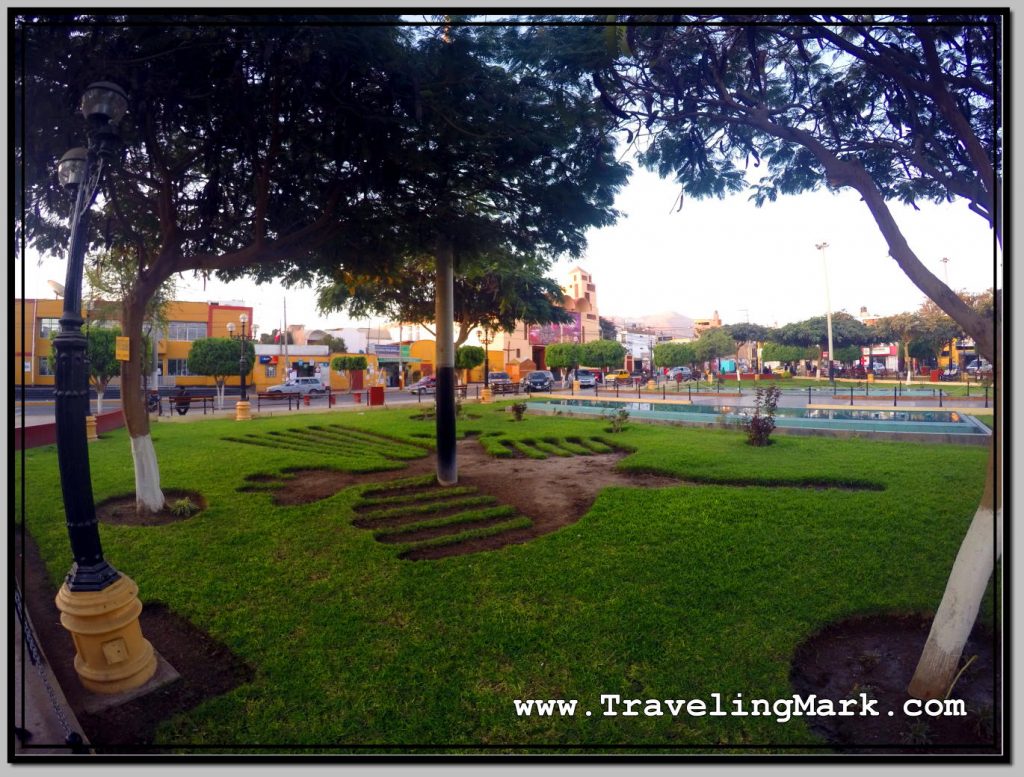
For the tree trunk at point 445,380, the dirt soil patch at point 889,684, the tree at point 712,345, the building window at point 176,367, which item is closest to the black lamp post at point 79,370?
the dirt soil patch at point 889,684

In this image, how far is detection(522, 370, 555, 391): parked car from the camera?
90.5 feet

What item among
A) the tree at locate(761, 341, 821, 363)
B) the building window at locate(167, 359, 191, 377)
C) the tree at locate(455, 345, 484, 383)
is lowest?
the building window at locate(167, 359, 191, 377)

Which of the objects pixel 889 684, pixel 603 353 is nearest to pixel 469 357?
pixel 603 353

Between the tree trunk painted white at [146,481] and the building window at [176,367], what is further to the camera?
the building window at [176,367]

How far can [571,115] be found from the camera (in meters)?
4.93

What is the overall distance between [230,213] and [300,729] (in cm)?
532

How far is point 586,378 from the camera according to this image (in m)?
30.6

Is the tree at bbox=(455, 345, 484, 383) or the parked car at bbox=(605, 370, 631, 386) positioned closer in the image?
the tree at bbox=(455, 345, 484, 383)

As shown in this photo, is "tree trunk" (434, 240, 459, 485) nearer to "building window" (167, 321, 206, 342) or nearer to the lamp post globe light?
the lamp post globe light

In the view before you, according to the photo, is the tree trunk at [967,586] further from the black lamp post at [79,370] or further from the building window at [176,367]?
the building window at [176,367]

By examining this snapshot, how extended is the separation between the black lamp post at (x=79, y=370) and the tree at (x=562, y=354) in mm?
24331

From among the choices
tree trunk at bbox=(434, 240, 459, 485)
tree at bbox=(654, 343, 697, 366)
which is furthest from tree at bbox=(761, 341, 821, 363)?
tree trunk at bbox=(434, 240, 459, 485)

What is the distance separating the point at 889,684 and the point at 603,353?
25982 mm

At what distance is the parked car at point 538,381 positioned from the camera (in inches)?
1087
